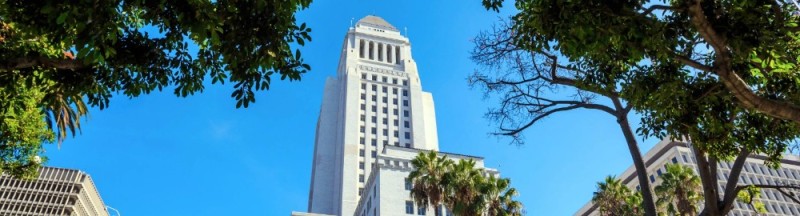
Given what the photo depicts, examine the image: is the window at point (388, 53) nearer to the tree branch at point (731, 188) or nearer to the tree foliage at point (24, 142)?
the tree foliage at point (24, 142)

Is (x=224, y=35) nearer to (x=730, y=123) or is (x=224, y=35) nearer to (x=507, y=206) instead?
(x=730, y=123)

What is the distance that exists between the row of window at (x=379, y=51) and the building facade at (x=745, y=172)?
47.0 metres

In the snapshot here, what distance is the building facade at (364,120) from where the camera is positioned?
93263 mm

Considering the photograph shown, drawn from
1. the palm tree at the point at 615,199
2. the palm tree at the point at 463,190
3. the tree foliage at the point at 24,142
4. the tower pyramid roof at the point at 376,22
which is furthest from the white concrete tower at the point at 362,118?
the tree foliage at the point at 24,142

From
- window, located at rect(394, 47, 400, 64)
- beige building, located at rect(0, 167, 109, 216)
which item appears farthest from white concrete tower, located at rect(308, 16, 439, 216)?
beige building, located at rect(0, 167, 109, 216)

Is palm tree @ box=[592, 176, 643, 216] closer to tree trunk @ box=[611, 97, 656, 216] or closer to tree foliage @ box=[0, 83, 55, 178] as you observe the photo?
tree trunk @ box=[611, 97, 656, 216]

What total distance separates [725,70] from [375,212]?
6298cm

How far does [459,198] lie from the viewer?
3550 centimetres

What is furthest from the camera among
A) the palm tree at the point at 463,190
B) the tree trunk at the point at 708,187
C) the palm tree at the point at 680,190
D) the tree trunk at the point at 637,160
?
the palm tree at the point at 680,190

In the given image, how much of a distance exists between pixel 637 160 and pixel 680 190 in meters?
25.6

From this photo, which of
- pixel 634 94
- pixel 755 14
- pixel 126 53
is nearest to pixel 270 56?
pixel 126 53

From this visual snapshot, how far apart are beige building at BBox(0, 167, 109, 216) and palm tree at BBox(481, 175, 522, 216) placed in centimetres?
6415

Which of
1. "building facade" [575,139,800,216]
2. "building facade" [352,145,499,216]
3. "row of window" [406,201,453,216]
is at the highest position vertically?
"building facade" [575,139,800,216]

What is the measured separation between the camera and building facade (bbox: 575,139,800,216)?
341ft
